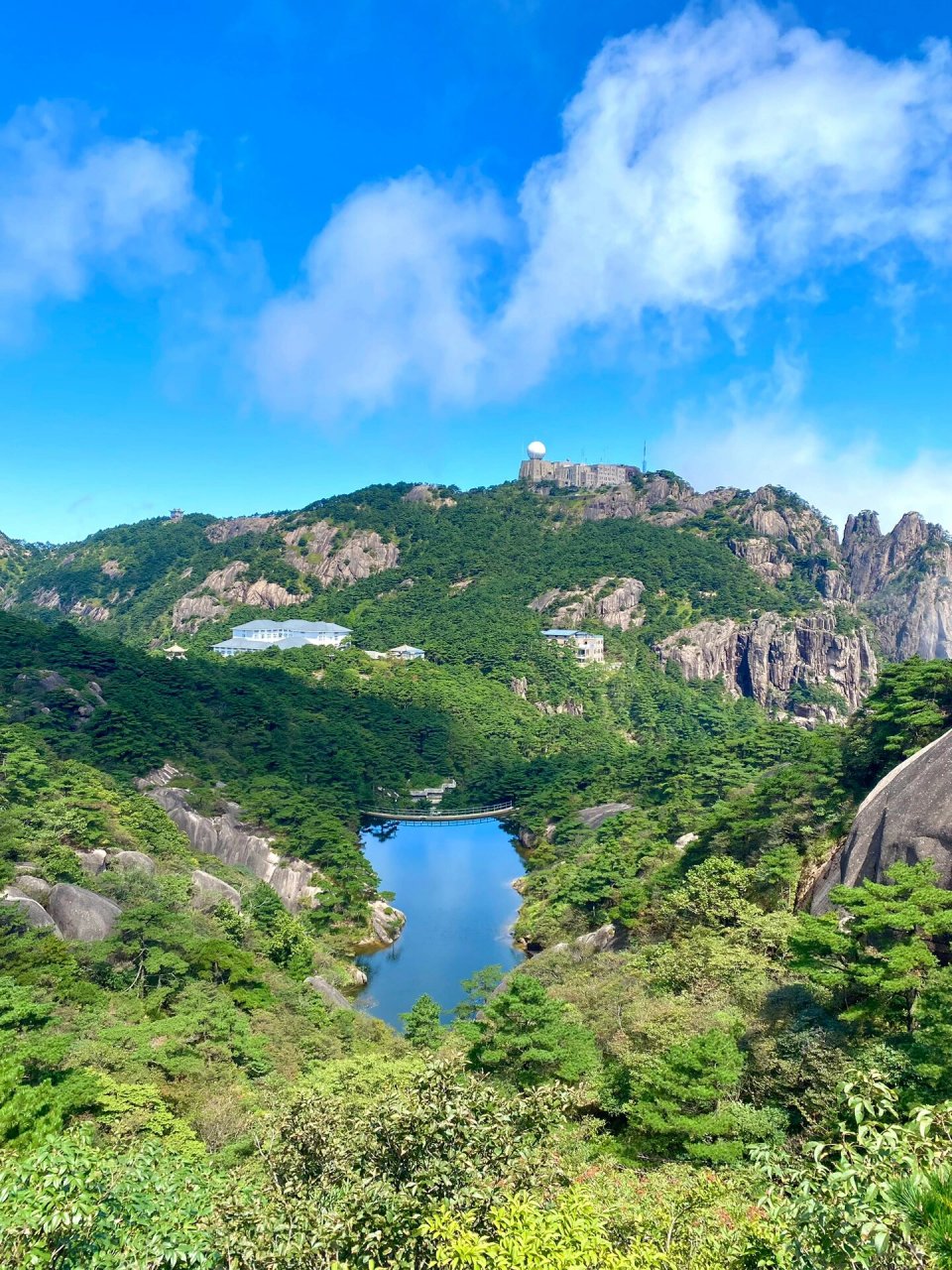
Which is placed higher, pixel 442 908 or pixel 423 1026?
pixel 423 1026

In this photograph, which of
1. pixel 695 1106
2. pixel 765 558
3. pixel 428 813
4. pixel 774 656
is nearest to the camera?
pixel 695 1106

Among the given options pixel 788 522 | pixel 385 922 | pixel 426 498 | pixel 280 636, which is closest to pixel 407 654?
pixel 280 636

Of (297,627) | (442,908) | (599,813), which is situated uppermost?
(297,627)

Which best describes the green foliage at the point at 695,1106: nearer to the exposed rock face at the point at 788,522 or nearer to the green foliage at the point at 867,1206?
the green foliage at the point at 867,1206

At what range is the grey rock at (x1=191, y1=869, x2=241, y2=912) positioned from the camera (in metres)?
24.7

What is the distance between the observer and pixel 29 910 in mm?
19016

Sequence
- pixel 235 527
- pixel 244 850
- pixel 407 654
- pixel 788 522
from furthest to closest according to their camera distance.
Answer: pixel 235 527, pixel 788 522, pixel 407 654, pixel 244 850

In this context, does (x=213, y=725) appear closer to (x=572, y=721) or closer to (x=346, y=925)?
(x=346, y=925)

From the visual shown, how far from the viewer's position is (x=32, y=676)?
126ft

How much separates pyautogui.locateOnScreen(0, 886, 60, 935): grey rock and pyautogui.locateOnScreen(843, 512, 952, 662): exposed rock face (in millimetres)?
116931

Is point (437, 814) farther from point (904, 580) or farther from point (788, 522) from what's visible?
point (904, 580)

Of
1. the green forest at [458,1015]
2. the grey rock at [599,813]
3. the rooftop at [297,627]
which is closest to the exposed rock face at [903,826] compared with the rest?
the green forest at [458,1015]

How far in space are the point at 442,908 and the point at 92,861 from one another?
1706 centimetres

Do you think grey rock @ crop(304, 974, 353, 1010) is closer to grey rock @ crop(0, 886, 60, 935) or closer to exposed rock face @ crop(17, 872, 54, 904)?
grey rock @ crop(0, 886, 60, 935)
